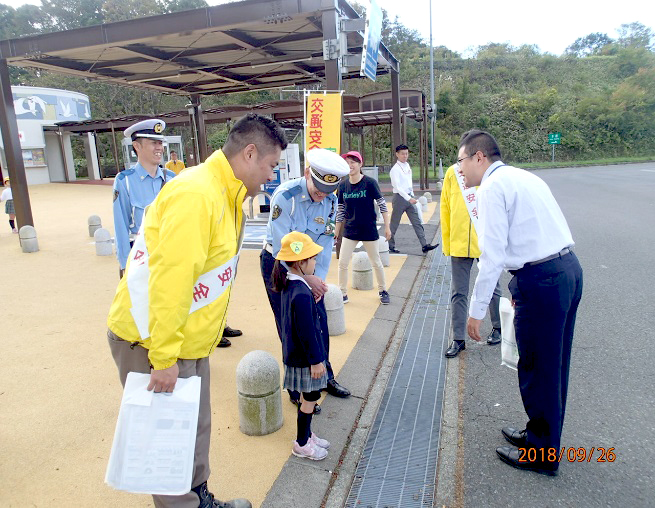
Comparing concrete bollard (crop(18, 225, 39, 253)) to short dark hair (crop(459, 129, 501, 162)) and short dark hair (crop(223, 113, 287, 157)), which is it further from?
short dark hair (crop(459, 129, 501, 162))

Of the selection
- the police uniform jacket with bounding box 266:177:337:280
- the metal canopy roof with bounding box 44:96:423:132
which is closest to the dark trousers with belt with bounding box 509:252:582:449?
the police uniform jacket with bounding box 266:177:337:280

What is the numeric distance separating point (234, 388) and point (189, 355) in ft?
6.07

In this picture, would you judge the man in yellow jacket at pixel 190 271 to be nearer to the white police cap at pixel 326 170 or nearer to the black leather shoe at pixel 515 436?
the white police cap at pixel 326 170

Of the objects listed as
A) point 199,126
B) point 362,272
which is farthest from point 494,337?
point 199,126

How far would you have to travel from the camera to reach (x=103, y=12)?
45812 mm

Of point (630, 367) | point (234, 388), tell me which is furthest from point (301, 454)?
point (630, 367)

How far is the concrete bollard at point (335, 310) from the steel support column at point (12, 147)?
7.92 meters

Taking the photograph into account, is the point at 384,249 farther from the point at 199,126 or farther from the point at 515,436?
the point at 199,126

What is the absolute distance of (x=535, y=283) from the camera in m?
2.44

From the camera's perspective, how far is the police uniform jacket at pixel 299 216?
129 inches

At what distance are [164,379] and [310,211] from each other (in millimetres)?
1940

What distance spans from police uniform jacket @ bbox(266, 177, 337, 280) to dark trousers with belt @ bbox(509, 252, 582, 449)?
4.87 feet

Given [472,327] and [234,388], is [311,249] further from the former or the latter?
[234,388]

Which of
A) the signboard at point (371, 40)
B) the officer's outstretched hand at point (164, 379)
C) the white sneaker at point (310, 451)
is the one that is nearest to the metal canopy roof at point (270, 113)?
the signboard at point (371, 40)
